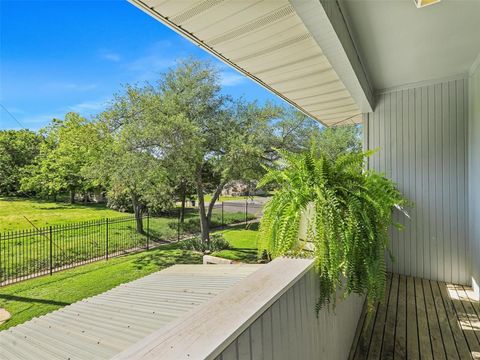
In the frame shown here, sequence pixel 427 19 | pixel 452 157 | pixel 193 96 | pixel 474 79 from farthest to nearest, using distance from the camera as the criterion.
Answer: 1. pixel 193 96
2. pixel 452 157
3. pixel 474 79
4. pixel 427 19

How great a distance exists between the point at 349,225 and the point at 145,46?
1011 cm

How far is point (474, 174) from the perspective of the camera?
2.46 meters

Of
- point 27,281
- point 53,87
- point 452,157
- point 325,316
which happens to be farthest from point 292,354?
point 53,87

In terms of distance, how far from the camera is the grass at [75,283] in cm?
404

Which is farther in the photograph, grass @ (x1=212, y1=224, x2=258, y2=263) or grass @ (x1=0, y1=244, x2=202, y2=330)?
grass @ (x1=212, y1=224, x2=258, y2=263)

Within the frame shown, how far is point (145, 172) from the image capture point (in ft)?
20.8

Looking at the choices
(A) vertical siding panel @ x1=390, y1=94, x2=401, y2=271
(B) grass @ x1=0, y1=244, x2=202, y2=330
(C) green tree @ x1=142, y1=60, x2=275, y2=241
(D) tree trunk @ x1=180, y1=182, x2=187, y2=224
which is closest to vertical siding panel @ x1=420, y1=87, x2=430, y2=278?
(A) vertical siding panel @ x1=390, y1=94, x2=401, y2=271

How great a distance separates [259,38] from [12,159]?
4325 millimetres

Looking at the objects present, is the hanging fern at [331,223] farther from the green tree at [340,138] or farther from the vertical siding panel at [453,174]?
the green tree at [340,138]

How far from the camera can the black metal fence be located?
5246mm

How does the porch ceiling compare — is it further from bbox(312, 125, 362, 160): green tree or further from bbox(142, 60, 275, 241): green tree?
bbox(312, 125, 362, 160): green tree

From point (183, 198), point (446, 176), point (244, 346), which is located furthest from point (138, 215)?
point (244, 346)

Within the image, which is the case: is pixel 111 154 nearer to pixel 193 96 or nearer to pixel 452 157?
pixel 193 96

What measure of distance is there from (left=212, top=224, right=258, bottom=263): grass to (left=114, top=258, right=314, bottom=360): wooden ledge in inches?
→ 180
